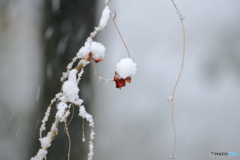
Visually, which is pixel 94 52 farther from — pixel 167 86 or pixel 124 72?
pixel 167 86

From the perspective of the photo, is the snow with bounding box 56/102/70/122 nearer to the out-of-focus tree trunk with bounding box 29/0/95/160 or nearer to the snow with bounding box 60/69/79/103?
the snow with bounding box 60/69/79/103

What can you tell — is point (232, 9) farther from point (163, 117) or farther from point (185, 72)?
point (163, 117)

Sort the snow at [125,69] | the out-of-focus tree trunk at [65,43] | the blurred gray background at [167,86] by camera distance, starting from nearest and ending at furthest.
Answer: the snow at [125,69] → the out-of-focus tree trunk at [65,43] → the blurred gray background at [167,86]

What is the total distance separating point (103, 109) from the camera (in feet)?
6.01

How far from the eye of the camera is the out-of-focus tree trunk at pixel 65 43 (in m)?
1.23

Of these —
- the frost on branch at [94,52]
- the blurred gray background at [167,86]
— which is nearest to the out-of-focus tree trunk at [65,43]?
the blurred gray background at [167,86]

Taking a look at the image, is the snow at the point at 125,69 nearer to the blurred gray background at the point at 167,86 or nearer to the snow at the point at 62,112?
the snow at the point at 62,112

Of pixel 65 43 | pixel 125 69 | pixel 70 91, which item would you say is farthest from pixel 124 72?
pixel 65 43

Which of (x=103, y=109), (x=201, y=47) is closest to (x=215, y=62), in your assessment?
(x=201, y=47)

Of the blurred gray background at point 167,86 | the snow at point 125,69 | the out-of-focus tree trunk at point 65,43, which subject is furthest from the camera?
the blurred gray background at point 167,86

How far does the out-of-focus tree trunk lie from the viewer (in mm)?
1230

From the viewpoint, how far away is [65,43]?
1256 millimetres

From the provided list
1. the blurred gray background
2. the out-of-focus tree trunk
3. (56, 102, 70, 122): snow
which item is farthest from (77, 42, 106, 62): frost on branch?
the blurred gray background

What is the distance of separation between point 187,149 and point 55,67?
3.77ft
